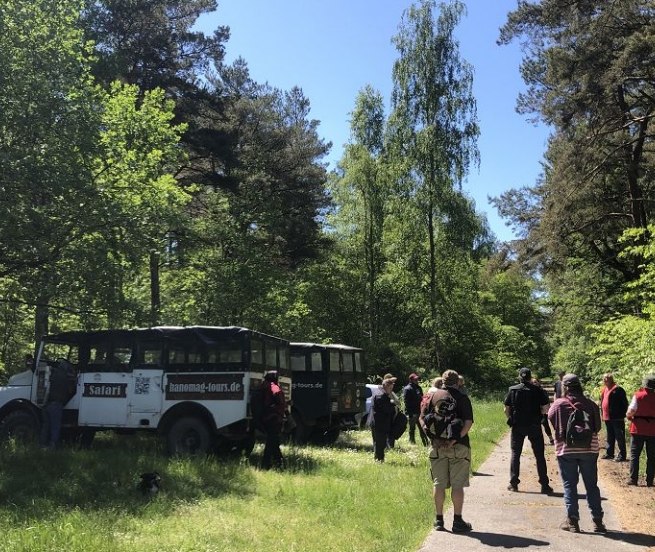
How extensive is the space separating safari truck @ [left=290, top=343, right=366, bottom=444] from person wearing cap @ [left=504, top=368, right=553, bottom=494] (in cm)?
578

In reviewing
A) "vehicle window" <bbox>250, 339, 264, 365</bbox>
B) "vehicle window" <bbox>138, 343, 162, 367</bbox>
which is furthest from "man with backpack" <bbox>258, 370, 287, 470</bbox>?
"vehicle window" <bbox>138, 343, 162, 367</bbox>

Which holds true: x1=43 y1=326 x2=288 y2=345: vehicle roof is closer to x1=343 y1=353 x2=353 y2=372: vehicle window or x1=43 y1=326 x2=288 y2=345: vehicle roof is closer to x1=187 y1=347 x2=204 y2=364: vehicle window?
x1=187 y1=347 x2=204 y2=364: vehicle window

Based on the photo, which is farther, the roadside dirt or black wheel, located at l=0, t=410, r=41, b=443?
black wheel, located at l=0, t=410, r=41, b=443

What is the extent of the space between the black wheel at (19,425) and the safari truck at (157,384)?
0.02m

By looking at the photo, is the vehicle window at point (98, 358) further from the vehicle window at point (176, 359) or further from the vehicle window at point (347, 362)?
the vehicle window at point (347, 362)

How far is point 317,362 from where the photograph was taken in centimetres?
1538

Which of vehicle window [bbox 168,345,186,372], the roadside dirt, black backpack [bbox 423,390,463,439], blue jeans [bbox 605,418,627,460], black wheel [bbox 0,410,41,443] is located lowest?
the roadside dirt

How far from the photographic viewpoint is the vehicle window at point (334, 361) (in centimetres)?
1543

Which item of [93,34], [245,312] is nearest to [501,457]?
[245,312]

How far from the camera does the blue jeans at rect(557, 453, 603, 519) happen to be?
7312mm

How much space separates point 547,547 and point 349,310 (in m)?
30.6

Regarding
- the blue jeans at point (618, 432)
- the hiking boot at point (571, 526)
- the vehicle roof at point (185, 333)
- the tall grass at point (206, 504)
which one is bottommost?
the hiking boot at point (571, 526)

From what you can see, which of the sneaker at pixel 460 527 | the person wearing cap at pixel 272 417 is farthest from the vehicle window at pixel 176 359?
the sneaker at pixel 460 527

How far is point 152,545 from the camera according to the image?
19.8 ft
